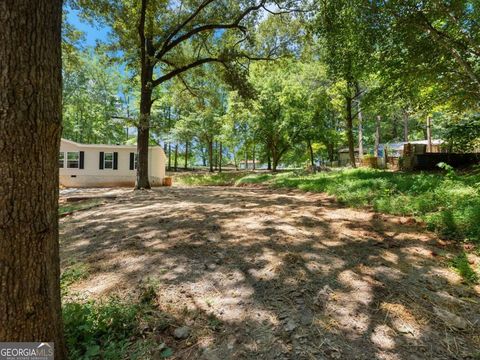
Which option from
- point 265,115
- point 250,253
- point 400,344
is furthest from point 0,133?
point 265,115

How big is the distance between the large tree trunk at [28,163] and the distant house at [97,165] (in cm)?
1577

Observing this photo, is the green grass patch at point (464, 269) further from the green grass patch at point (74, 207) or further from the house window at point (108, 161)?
the house window at point (108, 161)

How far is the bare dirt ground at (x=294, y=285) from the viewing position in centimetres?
180

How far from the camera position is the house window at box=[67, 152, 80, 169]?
1583 centimetres

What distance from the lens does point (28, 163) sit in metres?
1.40

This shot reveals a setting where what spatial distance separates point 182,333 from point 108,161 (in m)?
16.4

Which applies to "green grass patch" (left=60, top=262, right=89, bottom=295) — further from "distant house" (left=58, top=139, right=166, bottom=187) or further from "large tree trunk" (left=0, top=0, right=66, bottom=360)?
"distant house" (left=58, top=139, right=166, bottom=187)

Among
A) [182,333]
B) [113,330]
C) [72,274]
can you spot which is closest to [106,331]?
[113,330]

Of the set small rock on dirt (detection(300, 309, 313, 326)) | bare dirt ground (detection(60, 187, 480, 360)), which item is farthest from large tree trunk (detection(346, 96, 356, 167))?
small rock on dirt (detection(300, 309, 313, 326))

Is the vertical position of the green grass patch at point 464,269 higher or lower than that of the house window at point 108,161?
lower

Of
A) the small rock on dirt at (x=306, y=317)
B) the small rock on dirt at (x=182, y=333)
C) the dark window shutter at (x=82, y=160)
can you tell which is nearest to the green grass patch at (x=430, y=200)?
the small rock on dirt at (x=306, y=317)

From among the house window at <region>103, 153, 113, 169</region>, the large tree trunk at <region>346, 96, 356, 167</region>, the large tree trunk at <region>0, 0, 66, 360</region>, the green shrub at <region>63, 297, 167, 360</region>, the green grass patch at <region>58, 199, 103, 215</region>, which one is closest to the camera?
the large tree trunk at <region>0, 0, 66, 360</region>

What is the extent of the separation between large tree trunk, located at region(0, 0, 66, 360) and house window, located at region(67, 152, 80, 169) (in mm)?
16756

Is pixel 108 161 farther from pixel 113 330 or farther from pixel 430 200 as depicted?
pixel 430 200
